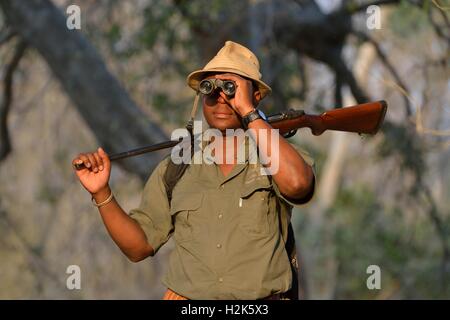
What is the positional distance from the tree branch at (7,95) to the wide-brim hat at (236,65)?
5.25 meters

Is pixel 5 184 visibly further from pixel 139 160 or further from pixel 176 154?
pixel 176 154

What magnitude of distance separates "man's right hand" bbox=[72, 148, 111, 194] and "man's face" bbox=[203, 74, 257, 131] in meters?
0.39

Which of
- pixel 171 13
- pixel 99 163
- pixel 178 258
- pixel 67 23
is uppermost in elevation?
pixel 171 13

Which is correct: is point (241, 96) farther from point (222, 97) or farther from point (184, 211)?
point (184, 211)

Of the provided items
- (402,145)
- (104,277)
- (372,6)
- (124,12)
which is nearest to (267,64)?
(372,6)

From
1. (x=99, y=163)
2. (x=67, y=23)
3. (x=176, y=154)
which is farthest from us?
(x=67, y=23)

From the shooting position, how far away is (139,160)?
7406 millimetres

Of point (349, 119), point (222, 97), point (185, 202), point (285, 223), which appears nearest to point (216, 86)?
point (222, 97)

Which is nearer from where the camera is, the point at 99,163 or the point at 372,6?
the point at 99,163

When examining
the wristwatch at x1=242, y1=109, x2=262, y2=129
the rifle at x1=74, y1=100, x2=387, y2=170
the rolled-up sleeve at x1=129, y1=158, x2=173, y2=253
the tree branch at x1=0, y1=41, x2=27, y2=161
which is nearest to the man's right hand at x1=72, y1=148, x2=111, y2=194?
the rolled-up sleeve at x1=129, y1=158, x2=173, y2=253

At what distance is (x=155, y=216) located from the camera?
11.3ft

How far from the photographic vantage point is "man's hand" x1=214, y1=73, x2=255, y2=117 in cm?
316

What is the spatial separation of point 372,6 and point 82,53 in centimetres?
238

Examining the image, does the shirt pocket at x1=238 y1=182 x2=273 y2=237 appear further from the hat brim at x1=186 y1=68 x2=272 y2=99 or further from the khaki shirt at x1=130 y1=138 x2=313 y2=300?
the hat brim at x1=186 y1=68 x2=272 y2=99
